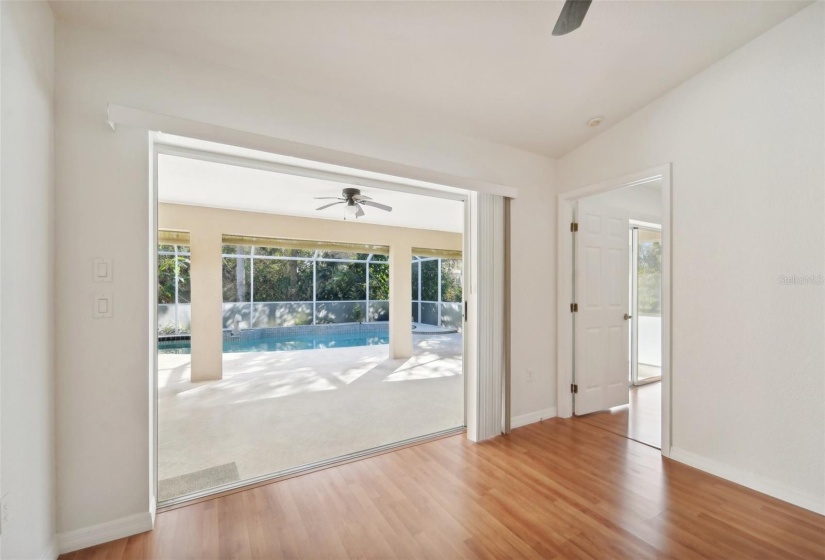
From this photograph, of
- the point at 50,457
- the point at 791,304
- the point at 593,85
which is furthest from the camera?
the point at 593,85

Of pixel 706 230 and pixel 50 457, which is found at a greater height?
pixel 706 230

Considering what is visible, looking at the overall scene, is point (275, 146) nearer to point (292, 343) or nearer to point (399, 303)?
point (399, 303)

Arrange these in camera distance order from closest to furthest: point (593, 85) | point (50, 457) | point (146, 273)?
point (50, 457)
point (146, 273)
point (593, 85)

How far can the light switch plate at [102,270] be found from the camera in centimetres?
180

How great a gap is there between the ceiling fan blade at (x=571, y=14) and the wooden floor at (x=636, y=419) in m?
3.06

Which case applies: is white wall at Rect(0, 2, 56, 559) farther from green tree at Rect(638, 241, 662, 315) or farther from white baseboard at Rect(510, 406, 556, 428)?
green tree at Rect(638, 241, 662, 315)

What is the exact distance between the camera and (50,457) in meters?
1.65

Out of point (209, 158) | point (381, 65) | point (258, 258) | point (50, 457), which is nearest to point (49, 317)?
point (50, 457)

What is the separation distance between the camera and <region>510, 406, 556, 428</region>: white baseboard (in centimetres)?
329

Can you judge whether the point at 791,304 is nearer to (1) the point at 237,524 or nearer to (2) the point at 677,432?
(2) the point at 677,432

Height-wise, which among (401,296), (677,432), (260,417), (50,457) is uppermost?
(401,296)

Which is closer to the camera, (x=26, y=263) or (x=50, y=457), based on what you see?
(x=26, y=263)

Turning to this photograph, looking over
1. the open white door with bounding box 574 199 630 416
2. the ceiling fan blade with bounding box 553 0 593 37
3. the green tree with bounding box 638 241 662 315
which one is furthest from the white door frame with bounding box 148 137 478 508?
the green tree with bounding box 638 241 662 315

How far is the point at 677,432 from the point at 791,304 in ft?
3.85
